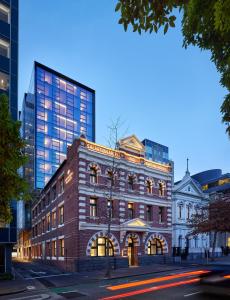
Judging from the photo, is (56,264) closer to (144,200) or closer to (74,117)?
(144,200)

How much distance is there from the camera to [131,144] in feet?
134

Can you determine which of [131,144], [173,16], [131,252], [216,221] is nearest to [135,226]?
[131,252]

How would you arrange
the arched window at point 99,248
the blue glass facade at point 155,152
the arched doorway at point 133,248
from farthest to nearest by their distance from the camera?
the blue glass facade at point 155,152 < the arched doorway at point 133,248 < the arched window at point 99,248

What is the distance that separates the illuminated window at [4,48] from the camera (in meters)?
33.0

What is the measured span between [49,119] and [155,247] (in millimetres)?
64191

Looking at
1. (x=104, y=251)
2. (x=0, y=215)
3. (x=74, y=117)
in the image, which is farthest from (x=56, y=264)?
(x=74, y=117)

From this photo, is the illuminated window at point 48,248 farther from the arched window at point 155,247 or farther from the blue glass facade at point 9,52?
the blue glass facade at point 9,52

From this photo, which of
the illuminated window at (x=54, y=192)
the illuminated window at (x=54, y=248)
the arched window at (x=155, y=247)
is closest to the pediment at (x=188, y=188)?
the arched window at (x=155, y=247)

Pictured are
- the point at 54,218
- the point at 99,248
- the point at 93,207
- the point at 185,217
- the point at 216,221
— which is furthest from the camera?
the point at 185,217

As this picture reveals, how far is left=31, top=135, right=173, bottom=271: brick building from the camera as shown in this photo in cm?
3378

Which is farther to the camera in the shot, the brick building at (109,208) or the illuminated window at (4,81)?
the brick building at (109,208)

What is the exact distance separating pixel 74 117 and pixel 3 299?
87.3 meters

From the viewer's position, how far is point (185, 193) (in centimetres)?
5194

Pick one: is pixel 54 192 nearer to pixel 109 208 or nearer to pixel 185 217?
pixel 109 208
